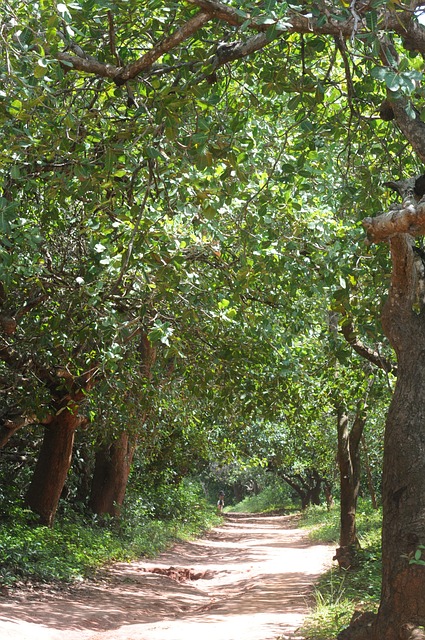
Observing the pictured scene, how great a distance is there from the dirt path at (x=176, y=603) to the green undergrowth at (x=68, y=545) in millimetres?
383

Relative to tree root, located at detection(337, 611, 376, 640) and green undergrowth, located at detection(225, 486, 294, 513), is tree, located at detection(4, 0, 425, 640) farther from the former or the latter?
green undergrowth, located at detection(225, 486, 294, 513)

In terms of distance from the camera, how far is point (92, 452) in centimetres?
1897

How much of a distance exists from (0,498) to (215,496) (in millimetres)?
53665

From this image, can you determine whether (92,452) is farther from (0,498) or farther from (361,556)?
(361,556)

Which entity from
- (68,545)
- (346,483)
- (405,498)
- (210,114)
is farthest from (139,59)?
(68,545)

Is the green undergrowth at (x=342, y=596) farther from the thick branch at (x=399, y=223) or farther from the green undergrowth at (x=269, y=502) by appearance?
the green undergrowth at (x=269, y=502)

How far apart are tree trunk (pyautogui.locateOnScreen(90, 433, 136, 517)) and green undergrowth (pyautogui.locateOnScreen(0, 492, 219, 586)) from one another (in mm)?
385

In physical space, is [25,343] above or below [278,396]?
above

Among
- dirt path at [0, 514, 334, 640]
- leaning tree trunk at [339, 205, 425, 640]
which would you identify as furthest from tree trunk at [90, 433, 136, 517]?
leaning tree trunk at [339, 205, 425, 640]

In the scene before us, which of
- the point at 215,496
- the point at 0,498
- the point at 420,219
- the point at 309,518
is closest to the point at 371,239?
the point at 420,219

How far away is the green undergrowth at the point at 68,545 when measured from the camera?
35.9ft

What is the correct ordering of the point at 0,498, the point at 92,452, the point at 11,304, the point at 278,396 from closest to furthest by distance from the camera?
the point at 278,396 < the point at 11,304 < the point at 0,498 < the point at 92,452

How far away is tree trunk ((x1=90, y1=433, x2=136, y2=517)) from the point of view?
17.3 metres

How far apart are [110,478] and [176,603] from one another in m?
6.50
